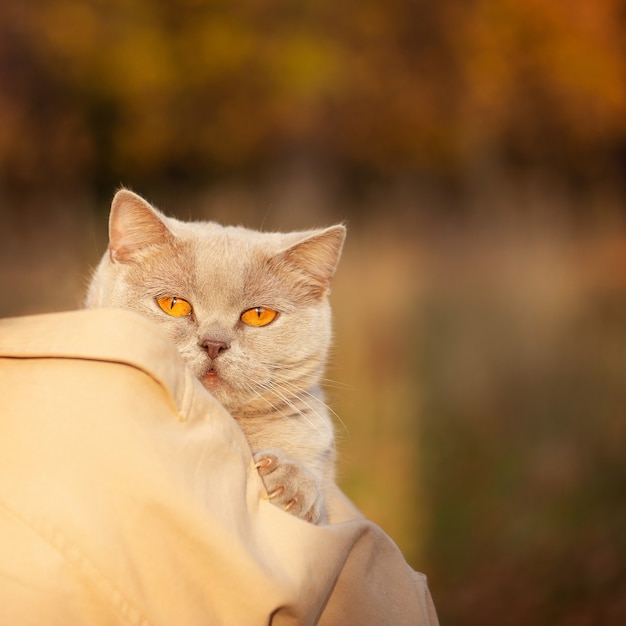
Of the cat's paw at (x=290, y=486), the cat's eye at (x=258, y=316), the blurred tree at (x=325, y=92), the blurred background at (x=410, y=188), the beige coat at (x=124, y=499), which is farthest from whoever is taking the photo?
the blurred tree at (x=325, y=92)

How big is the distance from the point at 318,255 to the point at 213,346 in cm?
31

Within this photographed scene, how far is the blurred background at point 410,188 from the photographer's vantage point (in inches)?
165

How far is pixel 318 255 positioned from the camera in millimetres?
1507

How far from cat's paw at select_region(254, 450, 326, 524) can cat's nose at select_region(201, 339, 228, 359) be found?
0.76 ft

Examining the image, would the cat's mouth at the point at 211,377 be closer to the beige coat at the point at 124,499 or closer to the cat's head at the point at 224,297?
the cat's head at the point at 224,297

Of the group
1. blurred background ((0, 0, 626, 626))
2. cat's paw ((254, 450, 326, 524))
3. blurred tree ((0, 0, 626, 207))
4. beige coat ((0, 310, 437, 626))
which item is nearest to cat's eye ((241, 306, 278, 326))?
cat's paw ((254, 450, 326, 524))

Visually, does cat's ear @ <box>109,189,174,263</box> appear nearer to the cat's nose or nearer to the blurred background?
the cat's nose

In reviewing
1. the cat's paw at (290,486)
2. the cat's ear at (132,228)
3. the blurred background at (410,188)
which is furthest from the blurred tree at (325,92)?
the cat's paw at (290,486)

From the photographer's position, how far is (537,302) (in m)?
4.71

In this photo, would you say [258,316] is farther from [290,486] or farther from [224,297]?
[290,486]

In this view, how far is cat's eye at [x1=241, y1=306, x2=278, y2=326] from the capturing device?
4.57 feet

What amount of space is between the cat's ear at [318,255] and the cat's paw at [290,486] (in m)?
0.46

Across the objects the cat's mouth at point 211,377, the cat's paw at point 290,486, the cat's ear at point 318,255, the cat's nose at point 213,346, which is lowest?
the cat's paw at point 290,486

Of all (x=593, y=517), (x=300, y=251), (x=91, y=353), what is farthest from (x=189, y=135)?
(x=91, y=353)
